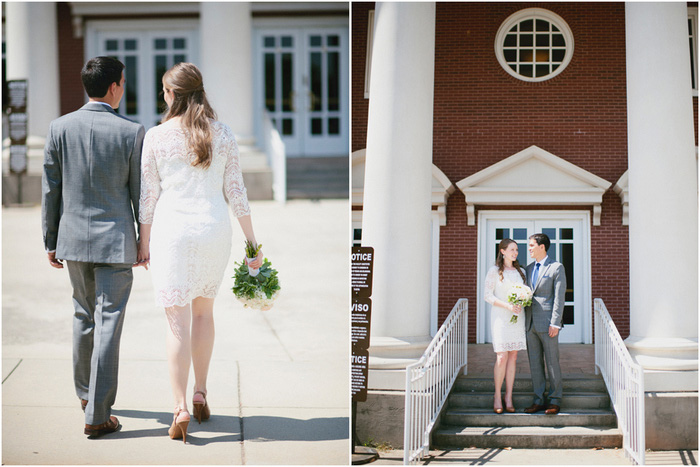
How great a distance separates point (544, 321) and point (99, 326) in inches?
154

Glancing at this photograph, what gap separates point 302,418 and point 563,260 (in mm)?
6641

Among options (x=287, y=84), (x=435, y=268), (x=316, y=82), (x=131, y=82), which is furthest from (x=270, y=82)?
(x=435, y=268)

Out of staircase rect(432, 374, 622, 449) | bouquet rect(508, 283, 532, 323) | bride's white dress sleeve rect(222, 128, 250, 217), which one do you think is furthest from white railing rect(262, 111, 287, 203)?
bride's white dress sleeve rect(222, 128, 250, 217)

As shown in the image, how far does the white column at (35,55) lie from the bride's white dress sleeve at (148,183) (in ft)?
42.9

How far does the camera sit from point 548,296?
22.0 feet

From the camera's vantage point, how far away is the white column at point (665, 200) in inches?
253

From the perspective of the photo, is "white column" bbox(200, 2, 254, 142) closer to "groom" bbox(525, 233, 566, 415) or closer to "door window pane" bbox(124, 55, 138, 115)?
"door window pane" bbox(124, 55, 138, 115)

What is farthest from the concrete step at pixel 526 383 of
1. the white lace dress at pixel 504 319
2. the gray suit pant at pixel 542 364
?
the white lace dress at pixel 504 319

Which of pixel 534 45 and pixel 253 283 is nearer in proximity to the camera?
pixel 253 283

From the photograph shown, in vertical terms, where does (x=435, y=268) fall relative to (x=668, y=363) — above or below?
above

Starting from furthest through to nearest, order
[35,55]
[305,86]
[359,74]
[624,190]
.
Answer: [305,86]
[35,55]
[359,74]
[624,190]

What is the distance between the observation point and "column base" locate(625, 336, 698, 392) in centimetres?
638

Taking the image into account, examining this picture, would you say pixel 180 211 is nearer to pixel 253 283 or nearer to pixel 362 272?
pixel 253 283

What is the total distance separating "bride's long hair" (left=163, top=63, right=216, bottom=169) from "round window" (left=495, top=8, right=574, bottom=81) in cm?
717
